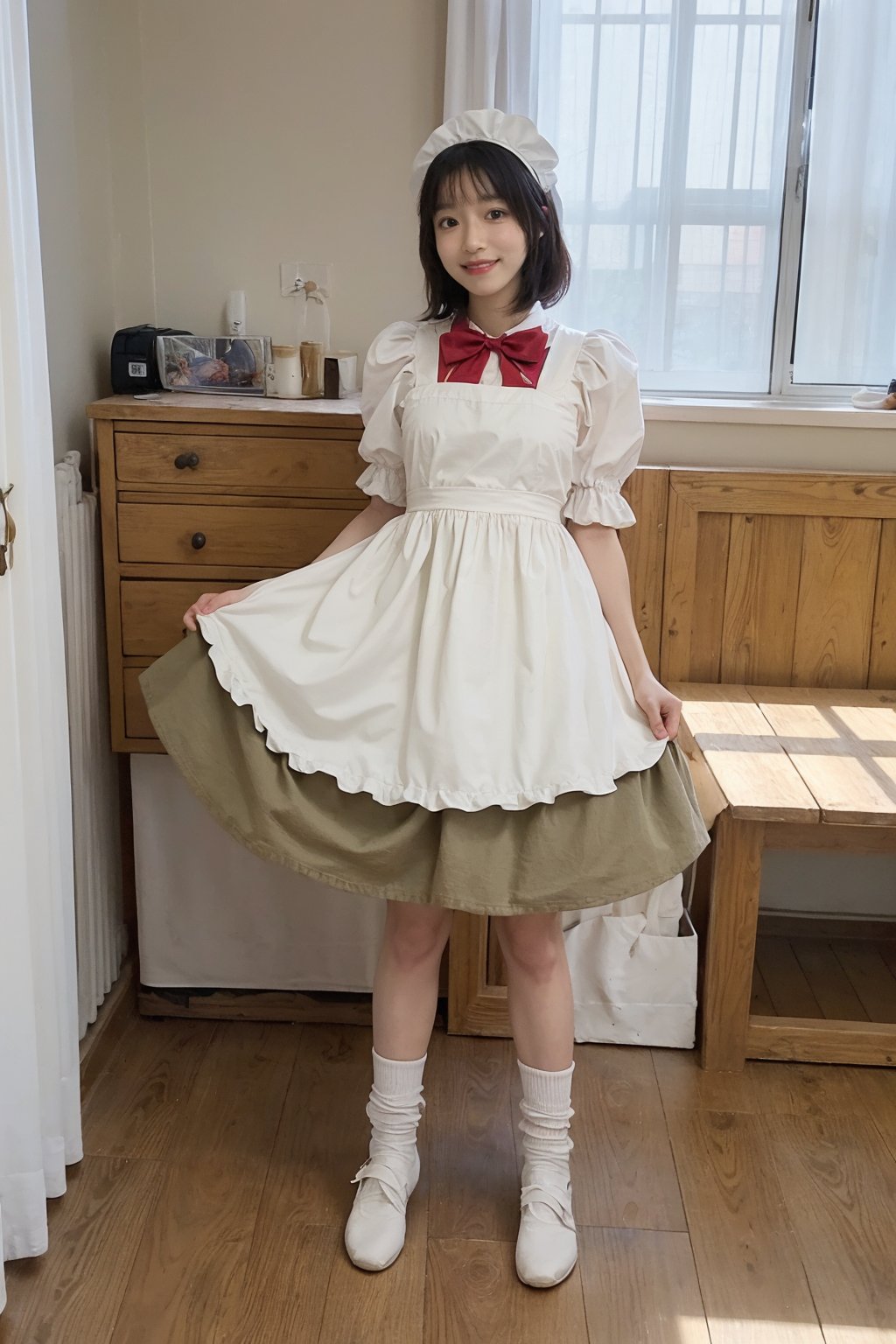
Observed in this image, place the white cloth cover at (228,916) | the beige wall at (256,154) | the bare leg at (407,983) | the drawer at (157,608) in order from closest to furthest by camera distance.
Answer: the bare leg at (407,983) → the drawer at (157,608) → the white cloth cover at (228,916) → the beige wall at (256,154)

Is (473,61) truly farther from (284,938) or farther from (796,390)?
(284,938)

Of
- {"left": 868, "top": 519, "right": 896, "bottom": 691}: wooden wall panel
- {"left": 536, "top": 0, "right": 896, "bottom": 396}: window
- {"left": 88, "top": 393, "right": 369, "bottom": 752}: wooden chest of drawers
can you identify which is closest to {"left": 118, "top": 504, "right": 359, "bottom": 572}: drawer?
{"left": 88, "top": 393, "right": 369, "bottom": 752}: wooden chest of drawers

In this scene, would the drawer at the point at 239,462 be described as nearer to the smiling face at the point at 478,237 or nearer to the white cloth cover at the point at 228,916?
the smiling face at the point at 478,237

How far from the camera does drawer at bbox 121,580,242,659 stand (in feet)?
7.02

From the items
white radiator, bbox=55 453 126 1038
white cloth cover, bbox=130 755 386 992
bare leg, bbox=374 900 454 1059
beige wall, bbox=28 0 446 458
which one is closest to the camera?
bare leg, bbox=374 900 454 1059

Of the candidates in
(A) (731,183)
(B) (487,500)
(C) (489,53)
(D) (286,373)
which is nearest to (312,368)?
(D) (286,373)

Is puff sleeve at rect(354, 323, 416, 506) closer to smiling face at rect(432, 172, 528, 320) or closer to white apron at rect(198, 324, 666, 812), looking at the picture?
white apron at rect(198, 324, 666, 812)

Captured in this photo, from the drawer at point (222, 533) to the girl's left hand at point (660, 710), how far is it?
686mm

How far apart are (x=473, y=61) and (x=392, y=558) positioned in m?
1.14

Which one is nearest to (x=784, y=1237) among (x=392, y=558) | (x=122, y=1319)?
(x=122, y=1319)

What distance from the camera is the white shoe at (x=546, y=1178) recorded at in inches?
66.2

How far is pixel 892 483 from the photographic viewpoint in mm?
2338

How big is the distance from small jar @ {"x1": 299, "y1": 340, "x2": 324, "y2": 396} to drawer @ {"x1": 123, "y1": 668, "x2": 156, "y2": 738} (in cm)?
62

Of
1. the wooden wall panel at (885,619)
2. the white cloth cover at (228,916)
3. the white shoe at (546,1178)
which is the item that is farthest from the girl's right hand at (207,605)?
the wooden wall panel at (885,619)
